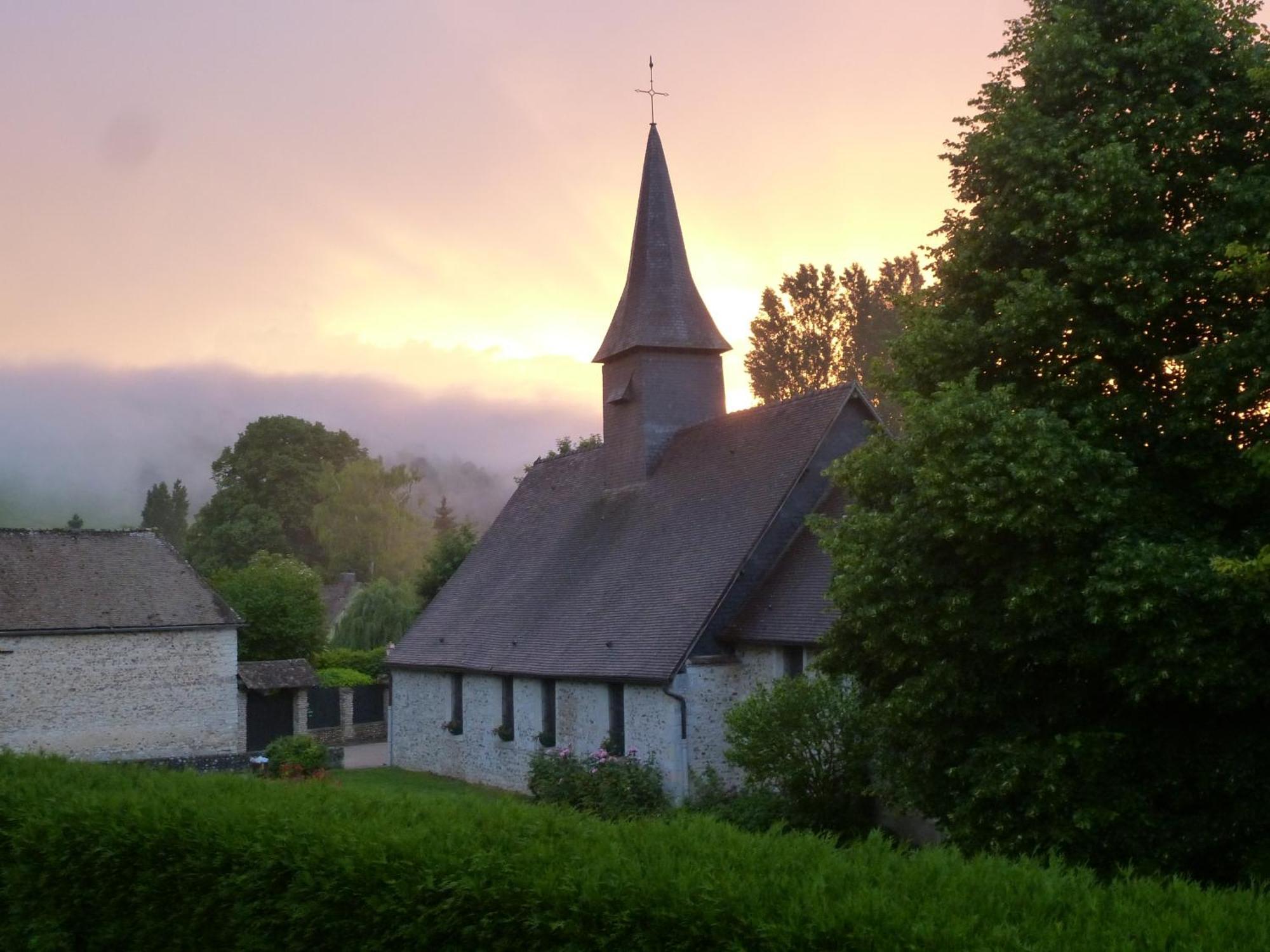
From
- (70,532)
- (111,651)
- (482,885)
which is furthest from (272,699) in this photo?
(482,885)

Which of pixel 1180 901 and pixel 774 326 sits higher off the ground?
pixel 774 326

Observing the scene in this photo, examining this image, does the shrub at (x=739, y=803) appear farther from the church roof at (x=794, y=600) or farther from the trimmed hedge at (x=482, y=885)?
the trimmed hedge at (x=482, y=885)

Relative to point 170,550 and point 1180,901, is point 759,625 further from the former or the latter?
point 170,550

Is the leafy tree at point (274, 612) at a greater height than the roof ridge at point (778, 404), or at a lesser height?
lesser

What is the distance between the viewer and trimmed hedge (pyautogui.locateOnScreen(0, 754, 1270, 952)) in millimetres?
5430

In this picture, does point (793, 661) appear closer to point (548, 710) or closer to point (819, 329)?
point (548, 710)

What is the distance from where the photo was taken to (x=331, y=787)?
8.91 metres

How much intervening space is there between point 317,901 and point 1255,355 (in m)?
8.90

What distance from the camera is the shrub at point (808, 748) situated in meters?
16.9

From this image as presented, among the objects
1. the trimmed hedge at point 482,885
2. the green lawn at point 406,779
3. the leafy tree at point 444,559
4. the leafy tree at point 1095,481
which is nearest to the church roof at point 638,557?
the green lawn at point 406,779

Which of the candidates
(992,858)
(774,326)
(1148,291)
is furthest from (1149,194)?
(774,326)

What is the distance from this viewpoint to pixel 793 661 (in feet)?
66.2

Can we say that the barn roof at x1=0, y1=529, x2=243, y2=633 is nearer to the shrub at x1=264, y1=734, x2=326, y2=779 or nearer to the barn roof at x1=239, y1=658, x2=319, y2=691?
the barn roof at x1=239, y1=658, x2=319, y2=691

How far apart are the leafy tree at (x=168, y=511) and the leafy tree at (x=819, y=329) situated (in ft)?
193
